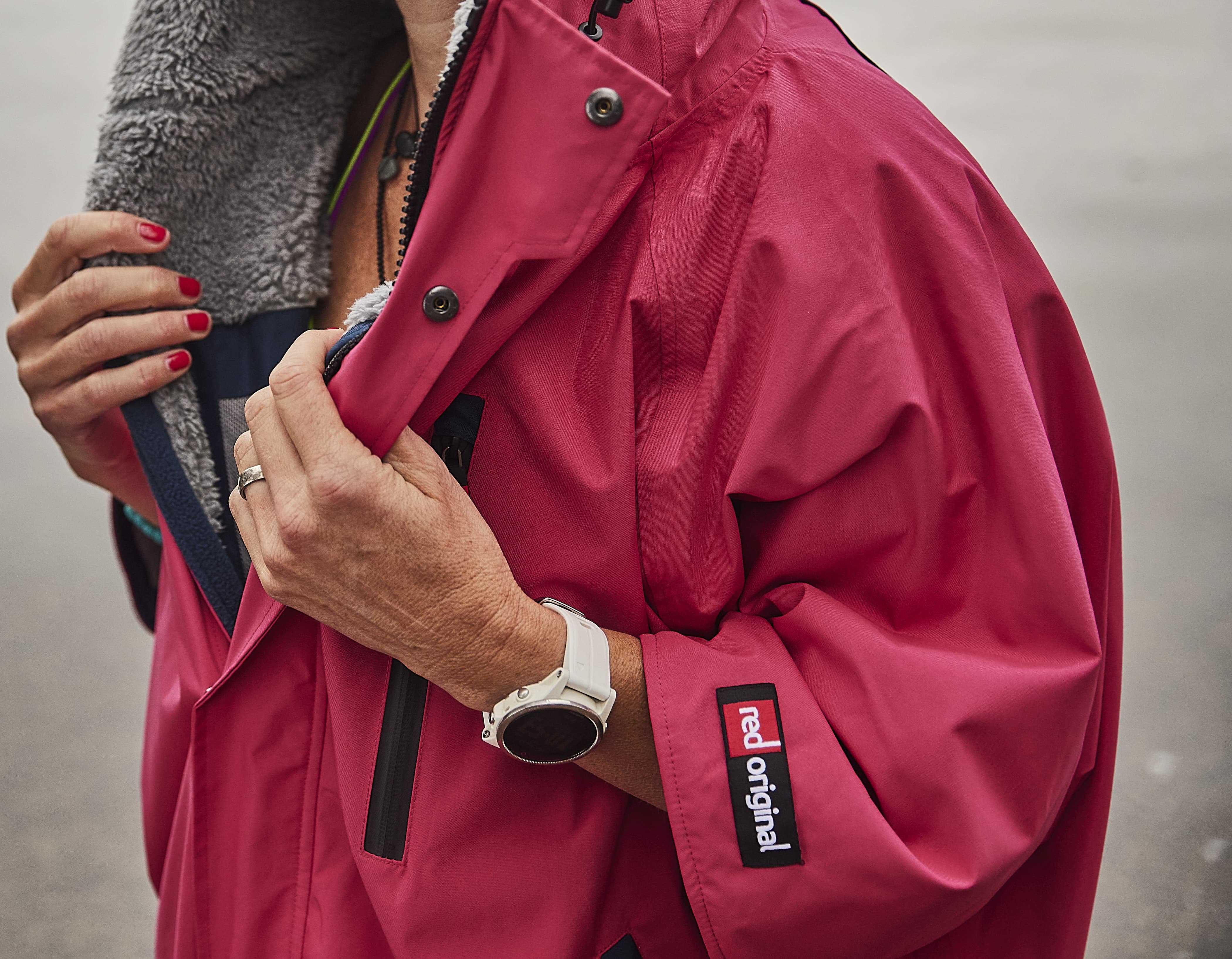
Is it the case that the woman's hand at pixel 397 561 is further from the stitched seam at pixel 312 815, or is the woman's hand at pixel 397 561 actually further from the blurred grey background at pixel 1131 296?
the blurred grey background at pixel 1131 296

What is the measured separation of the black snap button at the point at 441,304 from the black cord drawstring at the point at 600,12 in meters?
→ 0.17

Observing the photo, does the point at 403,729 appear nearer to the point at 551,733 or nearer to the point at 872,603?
the point at 551,733

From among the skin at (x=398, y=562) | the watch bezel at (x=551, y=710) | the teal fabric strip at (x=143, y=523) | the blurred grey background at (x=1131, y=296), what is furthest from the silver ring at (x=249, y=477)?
the blurred grey background at (x=1131, y=296)

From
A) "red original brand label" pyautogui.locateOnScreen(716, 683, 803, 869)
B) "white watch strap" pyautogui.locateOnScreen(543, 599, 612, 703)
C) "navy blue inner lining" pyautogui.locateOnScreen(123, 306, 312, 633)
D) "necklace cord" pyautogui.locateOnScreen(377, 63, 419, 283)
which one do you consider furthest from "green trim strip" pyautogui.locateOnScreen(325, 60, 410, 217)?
"red original brand label" pyautogui.locateOnScreen(716, 683, 803, 869)

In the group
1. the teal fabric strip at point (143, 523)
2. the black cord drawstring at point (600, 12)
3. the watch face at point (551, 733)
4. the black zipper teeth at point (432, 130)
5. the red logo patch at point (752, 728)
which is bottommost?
the teal fabric strip at point (143, 523)

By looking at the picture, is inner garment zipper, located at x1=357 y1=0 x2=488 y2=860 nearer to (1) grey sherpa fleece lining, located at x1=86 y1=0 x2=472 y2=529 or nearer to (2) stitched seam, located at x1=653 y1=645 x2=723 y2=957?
(2) stitched seam, located at x1=653 y1=645 x2=723 y2=957

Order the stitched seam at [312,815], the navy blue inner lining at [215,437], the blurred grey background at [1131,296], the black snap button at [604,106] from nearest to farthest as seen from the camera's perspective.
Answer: the black snap button at [604,106] < the stitched seam at [312,815] < the navy blue inner lining at [215,437] < the blurred grey background at [1131,296]

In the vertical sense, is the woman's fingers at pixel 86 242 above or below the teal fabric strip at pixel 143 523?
above

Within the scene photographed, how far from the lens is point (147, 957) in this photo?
1.51 metres

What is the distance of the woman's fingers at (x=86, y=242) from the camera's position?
834mm

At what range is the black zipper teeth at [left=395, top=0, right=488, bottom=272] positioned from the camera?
0.53 metres

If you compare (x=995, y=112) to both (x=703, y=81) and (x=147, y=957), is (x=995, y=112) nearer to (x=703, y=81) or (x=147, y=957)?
(x=703, y=81)

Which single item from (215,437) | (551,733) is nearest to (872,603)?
(551,733)

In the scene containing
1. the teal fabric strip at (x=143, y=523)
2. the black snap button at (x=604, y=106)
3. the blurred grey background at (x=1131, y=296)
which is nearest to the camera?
the black snap button at (x=604, y=106)
